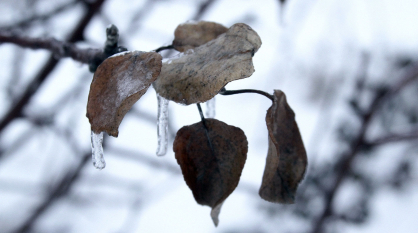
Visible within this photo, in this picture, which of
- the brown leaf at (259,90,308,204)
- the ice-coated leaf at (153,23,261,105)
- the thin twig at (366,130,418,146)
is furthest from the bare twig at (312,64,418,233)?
the ice-coated leaf at (153,23,261,105)

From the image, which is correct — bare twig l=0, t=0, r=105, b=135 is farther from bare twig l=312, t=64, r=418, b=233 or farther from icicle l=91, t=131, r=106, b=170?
bare twig l=312, t=64, r=418, b=233

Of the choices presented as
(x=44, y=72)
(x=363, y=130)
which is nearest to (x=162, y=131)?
(x=44, y=72)

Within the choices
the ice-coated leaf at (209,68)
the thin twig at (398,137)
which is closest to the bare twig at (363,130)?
the thin twig at (398,137)

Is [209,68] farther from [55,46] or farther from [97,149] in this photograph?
[55,46]

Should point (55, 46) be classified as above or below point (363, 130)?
below

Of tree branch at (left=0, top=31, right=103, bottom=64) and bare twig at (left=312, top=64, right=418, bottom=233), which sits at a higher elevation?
bare twig at (left=312, top=64, right=418, bottom=233)

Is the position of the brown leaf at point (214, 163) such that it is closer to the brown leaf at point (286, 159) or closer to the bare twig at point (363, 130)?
the brown leaf at point (286, 159)
